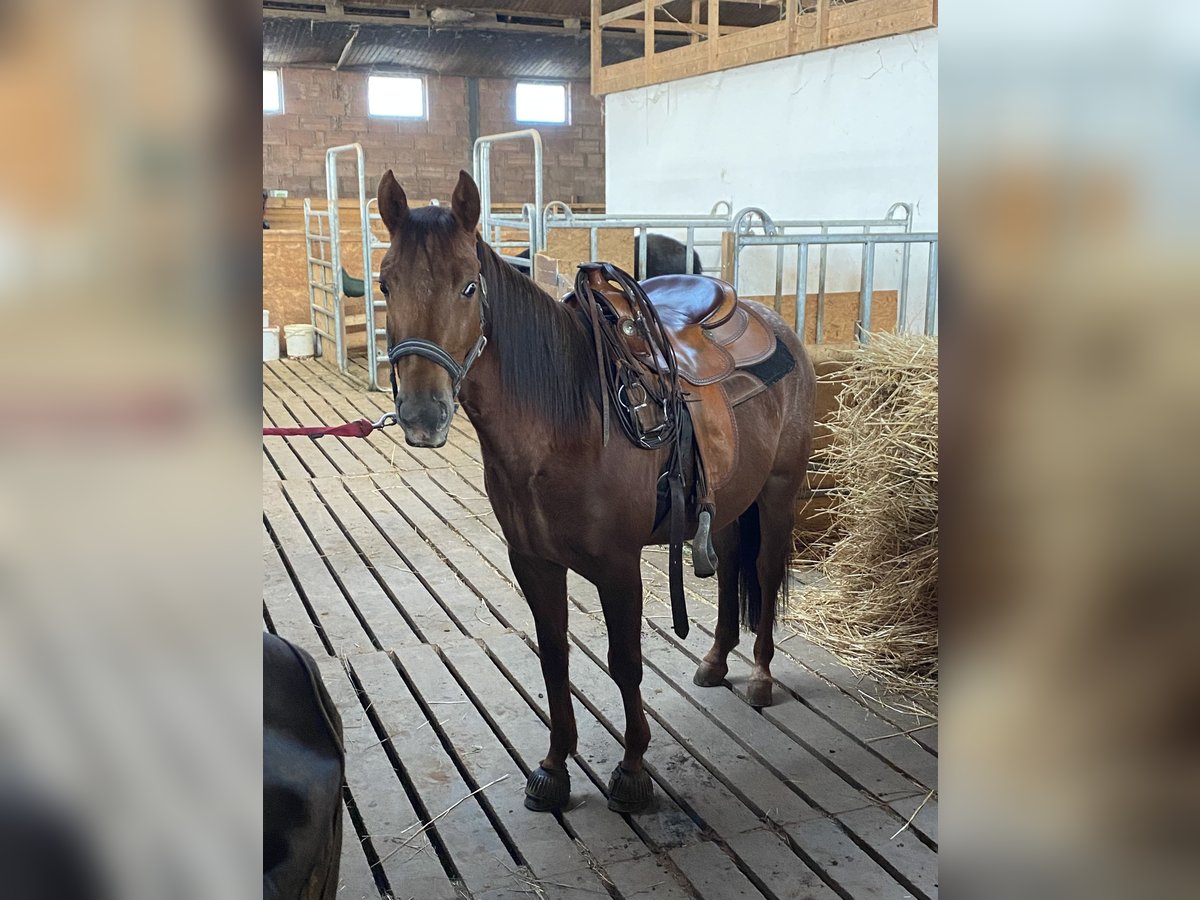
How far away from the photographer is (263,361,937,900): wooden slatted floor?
1860 mm

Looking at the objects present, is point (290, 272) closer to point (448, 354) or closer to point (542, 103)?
point (542, 103)

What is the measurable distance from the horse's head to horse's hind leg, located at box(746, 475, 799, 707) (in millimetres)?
1128

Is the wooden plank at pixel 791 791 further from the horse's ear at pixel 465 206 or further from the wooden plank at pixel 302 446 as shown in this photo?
the wooden plank at pixel 302 446

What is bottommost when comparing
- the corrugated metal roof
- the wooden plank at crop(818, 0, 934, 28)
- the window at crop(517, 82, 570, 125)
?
the wooden plank at crop(818, 0, 934, 28)

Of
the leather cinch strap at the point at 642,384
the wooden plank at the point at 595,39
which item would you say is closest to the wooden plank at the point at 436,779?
the leather cinch strap at the point at 642,384

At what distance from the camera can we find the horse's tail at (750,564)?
2619 millimetres

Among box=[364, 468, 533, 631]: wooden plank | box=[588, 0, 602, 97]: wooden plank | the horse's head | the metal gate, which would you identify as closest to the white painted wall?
box=[588, 0, 602, 97]: wooden plank

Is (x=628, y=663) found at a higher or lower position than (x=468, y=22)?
lower

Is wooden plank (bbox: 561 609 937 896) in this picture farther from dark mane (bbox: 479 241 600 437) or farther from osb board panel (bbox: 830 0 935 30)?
osb board panel (bbox: 830 0 935 30)

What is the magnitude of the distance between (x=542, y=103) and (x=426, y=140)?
1974mm

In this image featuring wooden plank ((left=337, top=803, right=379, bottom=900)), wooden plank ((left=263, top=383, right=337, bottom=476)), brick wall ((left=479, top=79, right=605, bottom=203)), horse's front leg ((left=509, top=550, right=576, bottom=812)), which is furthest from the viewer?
brick wall ((left=479, top=79, right=605, bottom=203))

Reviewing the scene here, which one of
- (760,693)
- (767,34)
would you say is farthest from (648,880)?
(767,34)

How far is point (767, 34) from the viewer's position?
7.48m

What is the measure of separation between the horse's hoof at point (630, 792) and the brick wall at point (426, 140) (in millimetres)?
12438
